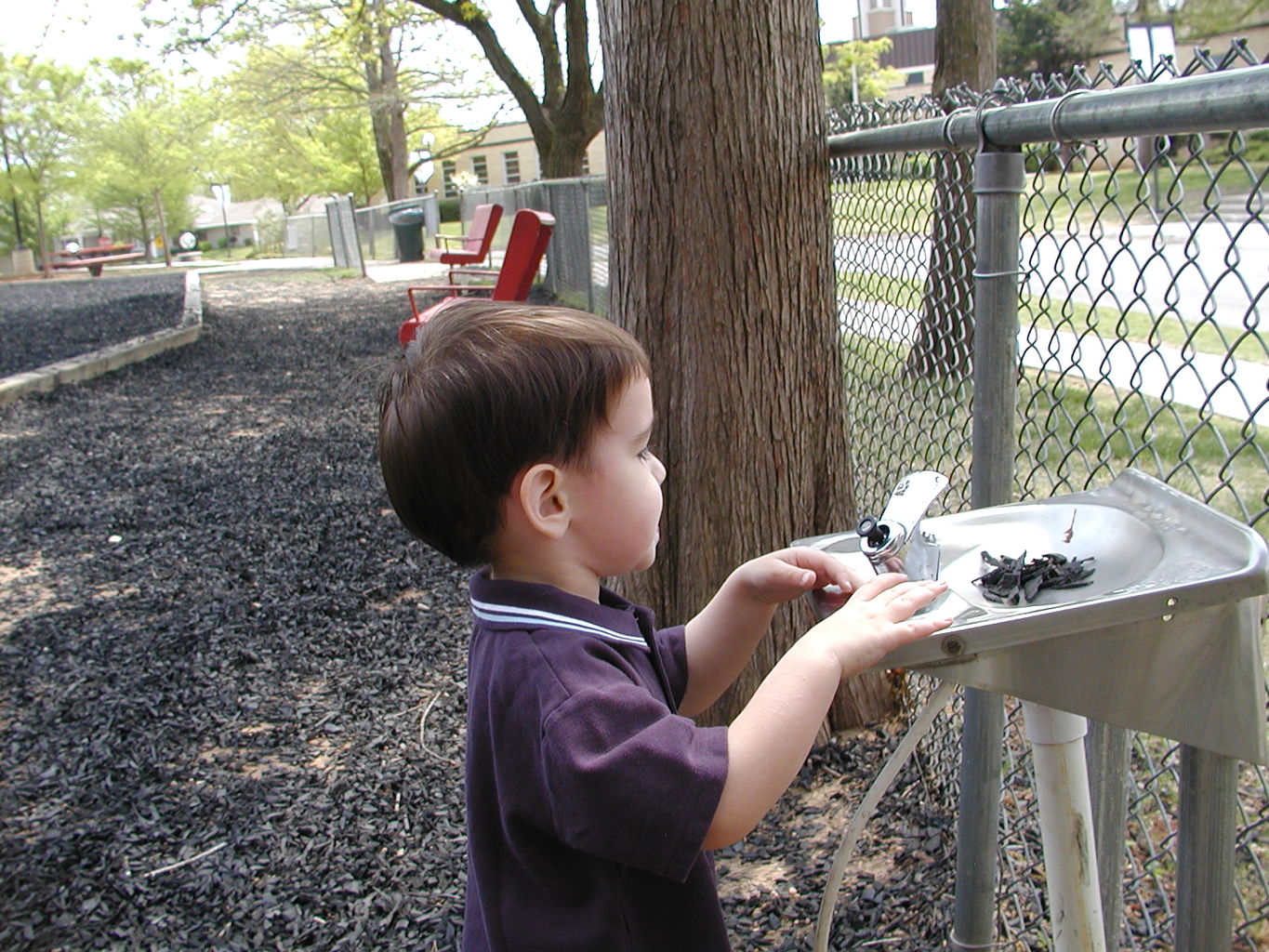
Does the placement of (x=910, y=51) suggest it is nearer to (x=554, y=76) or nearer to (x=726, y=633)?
(x=554, y=76)

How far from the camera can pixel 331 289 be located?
18.9 metres

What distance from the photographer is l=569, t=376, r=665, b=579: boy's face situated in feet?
4.42

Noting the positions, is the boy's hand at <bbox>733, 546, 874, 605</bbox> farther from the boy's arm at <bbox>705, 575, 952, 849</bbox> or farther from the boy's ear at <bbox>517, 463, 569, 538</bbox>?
the boy's ear at <bbox>517, 463, 569, 538</bbox>

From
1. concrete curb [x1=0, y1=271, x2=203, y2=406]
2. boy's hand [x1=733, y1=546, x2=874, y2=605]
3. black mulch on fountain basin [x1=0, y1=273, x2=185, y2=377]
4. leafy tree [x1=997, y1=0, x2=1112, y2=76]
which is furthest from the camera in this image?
leafy tree [x1=997, y1=0, x2=1112, y2=76]

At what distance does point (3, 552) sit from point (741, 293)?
4.10m

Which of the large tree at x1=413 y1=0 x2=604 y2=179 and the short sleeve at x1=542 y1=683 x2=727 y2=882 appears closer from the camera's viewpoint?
the short sleeve at x1=542 y1=683 x2=727 y2=882

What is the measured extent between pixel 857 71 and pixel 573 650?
4057cm

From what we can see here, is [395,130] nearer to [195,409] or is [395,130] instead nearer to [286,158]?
[286,158]

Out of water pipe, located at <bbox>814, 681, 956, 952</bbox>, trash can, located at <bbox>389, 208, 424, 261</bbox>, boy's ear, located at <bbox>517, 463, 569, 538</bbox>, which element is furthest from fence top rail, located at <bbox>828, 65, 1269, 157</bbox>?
trash can, located at <bbox>389, 208, 424, 261</bbox>

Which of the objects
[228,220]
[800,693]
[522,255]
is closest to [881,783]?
[800,693]

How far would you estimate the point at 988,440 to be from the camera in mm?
1821

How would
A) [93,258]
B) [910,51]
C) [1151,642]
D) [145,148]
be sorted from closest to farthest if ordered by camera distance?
[1151,642], [93,258], [145,148], [910,51]

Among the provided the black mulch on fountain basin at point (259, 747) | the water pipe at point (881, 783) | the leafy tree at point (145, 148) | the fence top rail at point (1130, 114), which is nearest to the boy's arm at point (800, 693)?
the water pipe at point (881, 783)

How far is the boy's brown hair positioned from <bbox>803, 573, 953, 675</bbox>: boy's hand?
369mm
